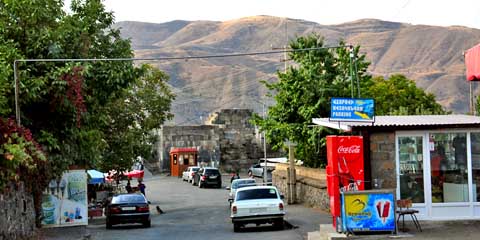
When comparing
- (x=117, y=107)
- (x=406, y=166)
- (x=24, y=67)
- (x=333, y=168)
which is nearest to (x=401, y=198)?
(x=406, y=166)

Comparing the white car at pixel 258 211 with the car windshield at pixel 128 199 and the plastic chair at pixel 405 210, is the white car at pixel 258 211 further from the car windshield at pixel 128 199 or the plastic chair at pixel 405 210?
the plastic chair at pixel 405 210

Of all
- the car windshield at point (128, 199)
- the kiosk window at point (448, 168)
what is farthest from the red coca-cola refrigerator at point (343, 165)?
the car windshield at point (128, 199)

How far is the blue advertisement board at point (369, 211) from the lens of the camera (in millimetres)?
17828

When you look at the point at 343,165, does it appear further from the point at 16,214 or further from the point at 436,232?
the point at 16,214

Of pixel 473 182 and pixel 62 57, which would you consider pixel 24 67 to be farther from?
pixel 473 182

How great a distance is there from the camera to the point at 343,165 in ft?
63.2

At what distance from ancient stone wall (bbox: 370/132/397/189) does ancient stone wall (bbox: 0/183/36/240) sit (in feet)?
31.1

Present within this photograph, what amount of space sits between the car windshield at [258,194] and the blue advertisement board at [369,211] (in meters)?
8.19

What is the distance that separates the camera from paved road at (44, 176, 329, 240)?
24156 millimetres

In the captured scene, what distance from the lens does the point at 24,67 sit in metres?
23.1

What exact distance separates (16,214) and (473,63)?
38.6 feet

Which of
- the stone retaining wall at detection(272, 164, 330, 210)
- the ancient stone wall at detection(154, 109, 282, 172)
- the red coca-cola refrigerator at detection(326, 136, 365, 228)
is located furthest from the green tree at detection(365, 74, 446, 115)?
the red coca-cola refrigerator at detection(326, 136, 365, 228)

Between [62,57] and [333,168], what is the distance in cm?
1081

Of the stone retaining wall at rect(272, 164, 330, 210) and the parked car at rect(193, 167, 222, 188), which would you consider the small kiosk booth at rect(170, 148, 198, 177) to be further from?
the stone retaining wall at rect(272, 164, 330, 210)
